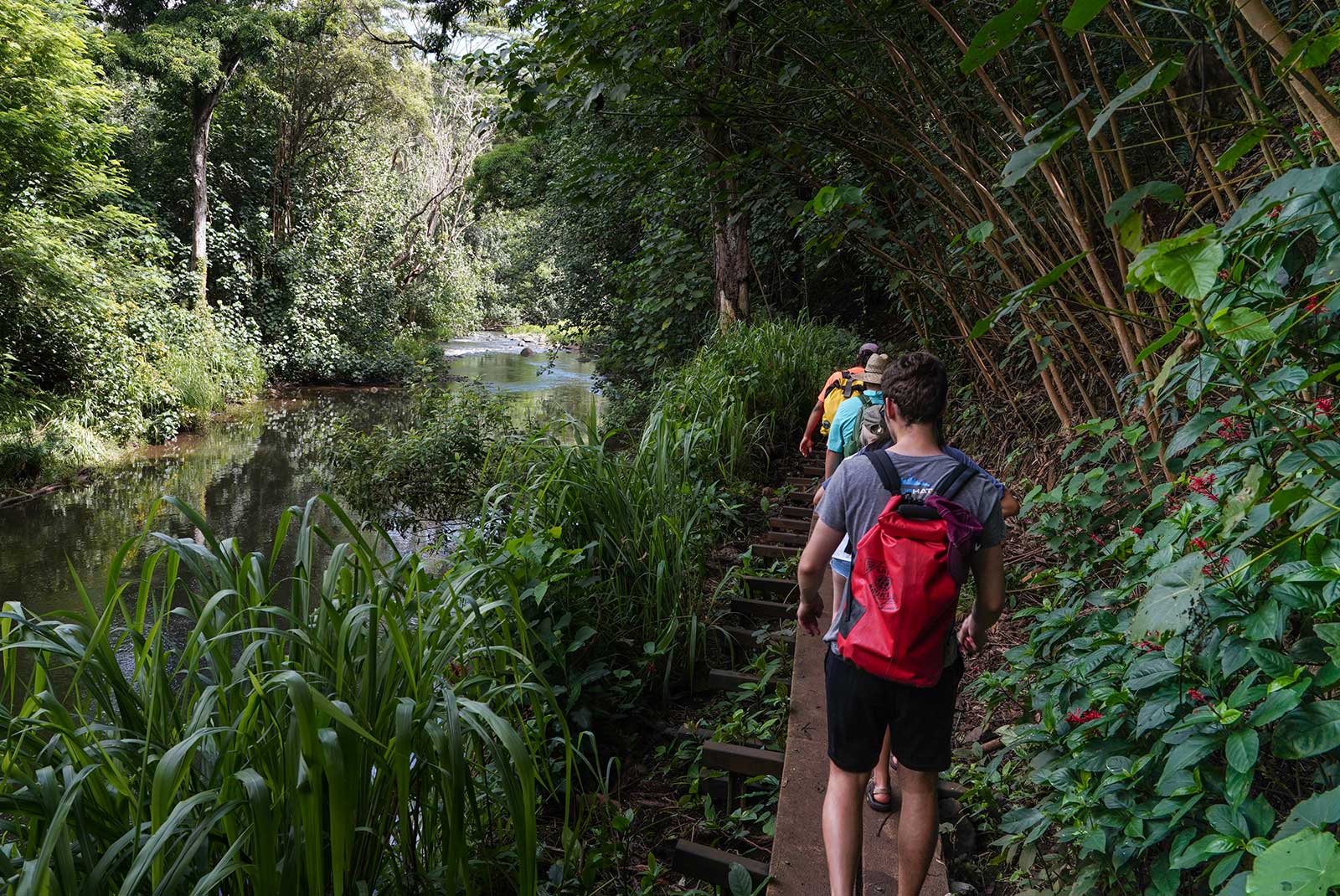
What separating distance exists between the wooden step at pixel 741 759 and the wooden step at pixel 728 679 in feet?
1.57

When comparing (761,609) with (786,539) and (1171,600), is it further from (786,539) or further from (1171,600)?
(1171,600)

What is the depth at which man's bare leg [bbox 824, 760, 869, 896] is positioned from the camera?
6.34 ft

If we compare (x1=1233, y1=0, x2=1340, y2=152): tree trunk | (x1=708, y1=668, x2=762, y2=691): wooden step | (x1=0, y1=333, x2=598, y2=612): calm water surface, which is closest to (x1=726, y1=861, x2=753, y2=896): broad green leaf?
(x1=708, y1=668, x2=762, y2=691): wooden step

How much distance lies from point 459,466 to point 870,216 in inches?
170

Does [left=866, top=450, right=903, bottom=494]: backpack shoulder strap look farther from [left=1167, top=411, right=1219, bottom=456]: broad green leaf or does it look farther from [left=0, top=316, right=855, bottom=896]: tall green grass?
[left=0, top=316, right=855, bottom=896]: tall green grass

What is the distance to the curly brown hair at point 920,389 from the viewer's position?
202cm

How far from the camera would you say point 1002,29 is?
48.6 inches

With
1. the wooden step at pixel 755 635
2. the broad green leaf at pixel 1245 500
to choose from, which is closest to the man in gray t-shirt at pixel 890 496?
the broad green leaf at pixel 1245 500

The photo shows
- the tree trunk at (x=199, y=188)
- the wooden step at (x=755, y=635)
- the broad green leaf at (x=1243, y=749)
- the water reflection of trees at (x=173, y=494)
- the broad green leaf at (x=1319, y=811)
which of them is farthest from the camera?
the tree trunk at (x=199, y=188)

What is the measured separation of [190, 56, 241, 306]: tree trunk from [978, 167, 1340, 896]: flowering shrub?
17940 millimetres

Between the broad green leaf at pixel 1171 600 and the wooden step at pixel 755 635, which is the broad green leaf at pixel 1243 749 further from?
the wooden step at pixel 755 635

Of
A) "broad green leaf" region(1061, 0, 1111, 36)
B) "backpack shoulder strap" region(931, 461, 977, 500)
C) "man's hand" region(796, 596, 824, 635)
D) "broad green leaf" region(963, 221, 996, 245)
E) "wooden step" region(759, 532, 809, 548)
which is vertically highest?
"broad green leaf" region(1061, 0, 1111, 36)

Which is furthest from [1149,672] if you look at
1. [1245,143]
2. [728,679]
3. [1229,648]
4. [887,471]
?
[728,679]

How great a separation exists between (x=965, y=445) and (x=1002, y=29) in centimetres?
494
